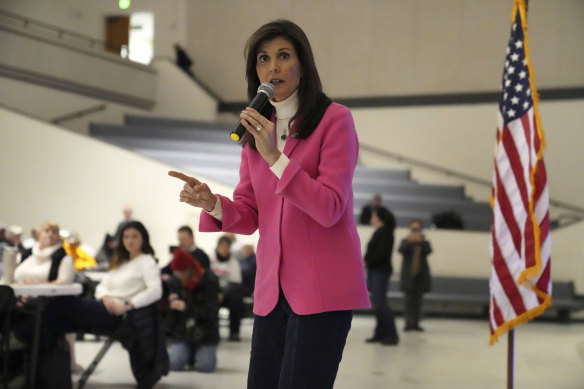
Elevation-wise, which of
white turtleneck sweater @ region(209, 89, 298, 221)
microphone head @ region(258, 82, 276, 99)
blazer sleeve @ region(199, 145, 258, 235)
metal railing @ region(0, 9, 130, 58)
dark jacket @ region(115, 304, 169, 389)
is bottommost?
dark jacket @ region(115, 304, 169, 389)

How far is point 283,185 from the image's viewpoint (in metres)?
2.24

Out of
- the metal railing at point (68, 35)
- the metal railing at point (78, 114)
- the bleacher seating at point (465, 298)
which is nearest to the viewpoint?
the bleacher seating at point (465, 298)

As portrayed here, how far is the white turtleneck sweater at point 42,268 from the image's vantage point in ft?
21.9

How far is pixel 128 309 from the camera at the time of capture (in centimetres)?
658

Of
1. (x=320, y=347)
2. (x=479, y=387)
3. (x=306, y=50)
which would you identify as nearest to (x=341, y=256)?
(x=320, y=347)

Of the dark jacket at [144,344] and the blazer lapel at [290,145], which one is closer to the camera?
the blazer lapel at [290,145]

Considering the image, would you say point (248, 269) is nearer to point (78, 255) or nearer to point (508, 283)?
point (78, 255)

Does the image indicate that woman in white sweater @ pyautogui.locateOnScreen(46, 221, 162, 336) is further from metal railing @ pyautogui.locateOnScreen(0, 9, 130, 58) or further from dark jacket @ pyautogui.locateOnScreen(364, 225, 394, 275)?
metal railing @ pyautogui.locateOnScreen(0, 9, 130, 58)

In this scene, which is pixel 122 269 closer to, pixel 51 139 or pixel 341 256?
pixel 341 256

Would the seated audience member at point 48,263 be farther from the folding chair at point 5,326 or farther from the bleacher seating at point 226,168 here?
the bleacher seating at point 226,168

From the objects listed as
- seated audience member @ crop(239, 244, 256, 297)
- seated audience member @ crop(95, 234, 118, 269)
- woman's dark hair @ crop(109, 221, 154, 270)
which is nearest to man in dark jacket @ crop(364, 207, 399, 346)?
seated audience member @ crop(239, 244, 256, 297)

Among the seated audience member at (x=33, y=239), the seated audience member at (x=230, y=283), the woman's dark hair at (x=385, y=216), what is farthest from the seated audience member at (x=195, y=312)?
the woman's dark hair at (x=385, y=216)

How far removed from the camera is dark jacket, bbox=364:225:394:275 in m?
10.9

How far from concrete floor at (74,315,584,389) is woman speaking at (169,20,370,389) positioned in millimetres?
4715
